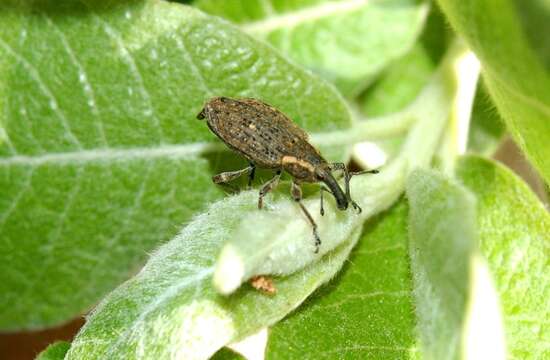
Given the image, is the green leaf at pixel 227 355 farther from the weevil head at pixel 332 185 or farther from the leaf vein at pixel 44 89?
the leaf vein at pixel 44 89

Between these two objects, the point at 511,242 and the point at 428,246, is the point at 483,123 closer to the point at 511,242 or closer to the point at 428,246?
the point at 511,242

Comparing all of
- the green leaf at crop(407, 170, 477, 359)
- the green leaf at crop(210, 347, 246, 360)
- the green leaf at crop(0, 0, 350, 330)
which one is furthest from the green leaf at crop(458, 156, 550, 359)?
the green leaf at crop(210, 347, 246, 360)

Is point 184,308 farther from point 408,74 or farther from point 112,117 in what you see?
point 408,74

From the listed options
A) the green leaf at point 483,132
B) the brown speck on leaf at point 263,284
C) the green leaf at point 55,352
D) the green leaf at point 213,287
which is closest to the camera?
the green leaf at point 213,287

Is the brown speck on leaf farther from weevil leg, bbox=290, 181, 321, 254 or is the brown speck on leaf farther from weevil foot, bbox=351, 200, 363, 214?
weevil foot, bbox=351, 200, 363, 214

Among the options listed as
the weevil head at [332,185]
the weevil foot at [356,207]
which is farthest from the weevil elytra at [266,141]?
the weevil foot at [356,207]

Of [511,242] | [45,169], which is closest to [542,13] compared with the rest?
[511,242]
